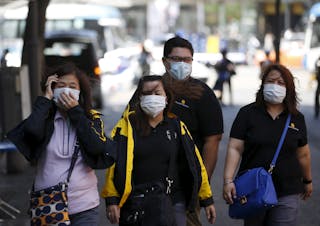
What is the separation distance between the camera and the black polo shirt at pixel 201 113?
489 cm

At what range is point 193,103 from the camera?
489 centimetres

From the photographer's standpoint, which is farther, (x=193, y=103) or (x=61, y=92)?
(x=193, y=103)

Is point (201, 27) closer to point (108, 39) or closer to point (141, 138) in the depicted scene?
point (108, 39)

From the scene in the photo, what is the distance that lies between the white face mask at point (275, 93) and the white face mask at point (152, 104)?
850 millimetres

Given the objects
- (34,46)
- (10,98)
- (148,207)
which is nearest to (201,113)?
(148,207)

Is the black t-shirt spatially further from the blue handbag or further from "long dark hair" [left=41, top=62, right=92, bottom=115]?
the blue handbag

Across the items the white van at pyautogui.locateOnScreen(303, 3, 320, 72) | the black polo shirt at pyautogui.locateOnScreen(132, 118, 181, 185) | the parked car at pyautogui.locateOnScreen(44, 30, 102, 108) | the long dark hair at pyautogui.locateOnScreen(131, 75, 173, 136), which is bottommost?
the white van at pyautogui.locateOnScreen(303, 3, 320, 72)

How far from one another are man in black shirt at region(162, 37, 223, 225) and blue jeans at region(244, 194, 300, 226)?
418 millimetres

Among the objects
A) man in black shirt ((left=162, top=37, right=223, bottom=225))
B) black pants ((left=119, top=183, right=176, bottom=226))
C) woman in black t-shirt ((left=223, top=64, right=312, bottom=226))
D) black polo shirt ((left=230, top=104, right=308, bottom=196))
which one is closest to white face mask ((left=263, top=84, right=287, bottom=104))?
woman in black t-shirt ((left=223, top=64, right=312, bottom=226))

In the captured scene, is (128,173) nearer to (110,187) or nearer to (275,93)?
(110,187)

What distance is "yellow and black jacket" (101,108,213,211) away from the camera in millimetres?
4234

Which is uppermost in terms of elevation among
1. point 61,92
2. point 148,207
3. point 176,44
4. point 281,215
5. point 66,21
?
point 176,44

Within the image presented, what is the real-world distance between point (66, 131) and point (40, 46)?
22.6 ft

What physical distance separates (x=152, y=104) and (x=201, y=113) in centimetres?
66
